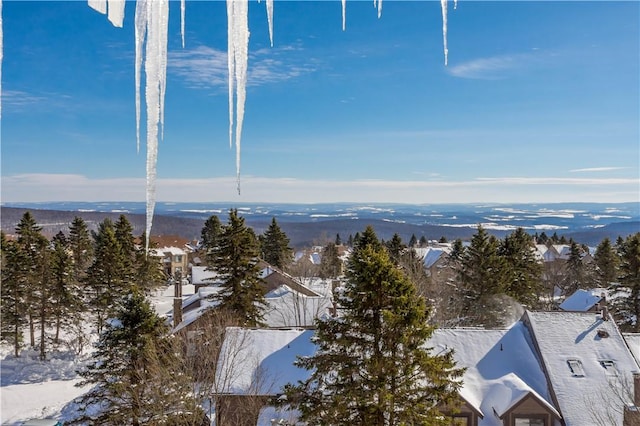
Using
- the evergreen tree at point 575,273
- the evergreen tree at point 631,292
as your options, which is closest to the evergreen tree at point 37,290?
the evergreen tree at point 631,292

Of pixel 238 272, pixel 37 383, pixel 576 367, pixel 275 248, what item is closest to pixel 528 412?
pixel 576 367

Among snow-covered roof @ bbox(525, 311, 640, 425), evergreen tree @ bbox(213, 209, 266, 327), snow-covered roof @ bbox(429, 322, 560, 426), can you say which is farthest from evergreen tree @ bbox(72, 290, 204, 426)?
snow-covered roof @ bbox(525, 311, 640, 425)

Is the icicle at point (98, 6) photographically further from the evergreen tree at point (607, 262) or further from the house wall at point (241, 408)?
the evergreen tree at point (607, 262)

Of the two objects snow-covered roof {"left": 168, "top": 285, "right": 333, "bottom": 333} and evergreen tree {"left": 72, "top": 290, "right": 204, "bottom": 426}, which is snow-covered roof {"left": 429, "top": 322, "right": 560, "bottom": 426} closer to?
evergreen tree {"left": 72, "top": 290, "right": 204, "bottom": 426}

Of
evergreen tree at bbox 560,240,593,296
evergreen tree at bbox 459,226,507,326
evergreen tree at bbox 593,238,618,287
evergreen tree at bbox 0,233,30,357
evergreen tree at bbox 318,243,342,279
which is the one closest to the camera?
evergreen tree at bbox 0,233,30,357

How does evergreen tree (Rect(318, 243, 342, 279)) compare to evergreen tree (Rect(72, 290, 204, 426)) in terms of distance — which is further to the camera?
evergreen tree (Rect(318, 243, 342, 279))

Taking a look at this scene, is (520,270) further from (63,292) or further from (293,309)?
(63,292)
